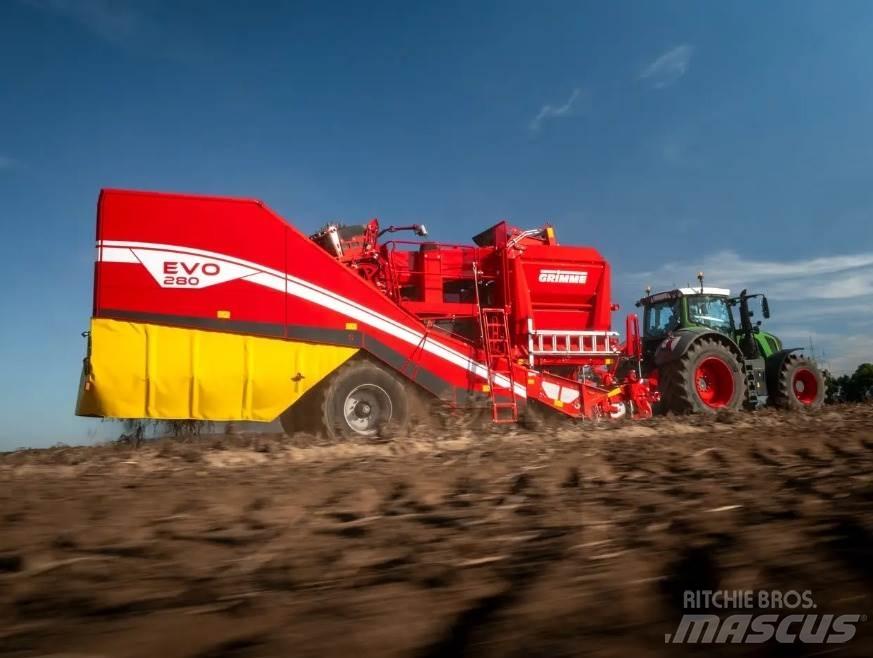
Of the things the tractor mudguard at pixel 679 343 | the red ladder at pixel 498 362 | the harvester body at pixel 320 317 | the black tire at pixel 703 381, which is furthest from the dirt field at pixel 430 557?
the tractor mudguard at pixel 679 343

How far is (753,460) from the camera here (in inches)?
157

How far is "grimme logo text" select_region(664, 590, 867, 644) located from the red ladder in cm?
690

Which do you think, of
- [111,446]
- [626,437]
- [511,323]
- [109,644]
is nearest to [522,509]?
[109,644]

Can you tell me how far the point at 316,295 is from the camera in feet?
25.2

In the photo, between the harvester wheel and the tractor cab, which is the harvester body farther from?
the tractor cab

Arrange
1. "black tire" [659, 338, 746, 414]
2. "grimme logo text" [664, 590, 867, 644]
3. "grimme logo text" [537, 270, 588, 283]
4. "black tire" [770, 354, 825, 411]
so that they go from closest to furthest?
1. "grimme logo text" [664, 590, 867, 644]
2. "grimme logo text" [537, 270, 588, 283]
3. "black tire" [659, 338, 746, 414]
4. "black tire" [770, 354, 825, 411]

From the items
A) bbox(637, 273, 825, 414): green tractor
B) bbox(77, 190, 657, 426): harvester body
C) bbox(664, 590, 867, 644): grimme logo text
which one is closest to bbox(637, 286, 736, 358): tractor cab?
bbox(637, 273, 825, 414): green tractor

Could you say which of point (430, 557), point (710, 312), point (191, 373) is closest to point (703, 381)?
point (710, 312)

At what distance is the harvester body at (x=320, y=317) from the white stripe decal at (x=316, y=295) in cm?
2

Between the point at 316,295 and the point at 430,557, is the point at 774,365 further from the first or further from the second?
the point at 430,557

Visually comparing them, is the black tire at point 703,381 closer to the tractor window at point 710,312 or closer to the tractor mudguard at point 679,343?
the tractor mudguard at point 679,343

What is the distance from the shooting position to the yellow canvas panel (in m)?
6.57

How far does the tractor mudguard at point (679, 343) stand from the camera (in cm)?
1022

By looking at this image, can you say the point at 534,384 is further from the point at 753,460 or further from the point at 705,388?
the point at 753,460
